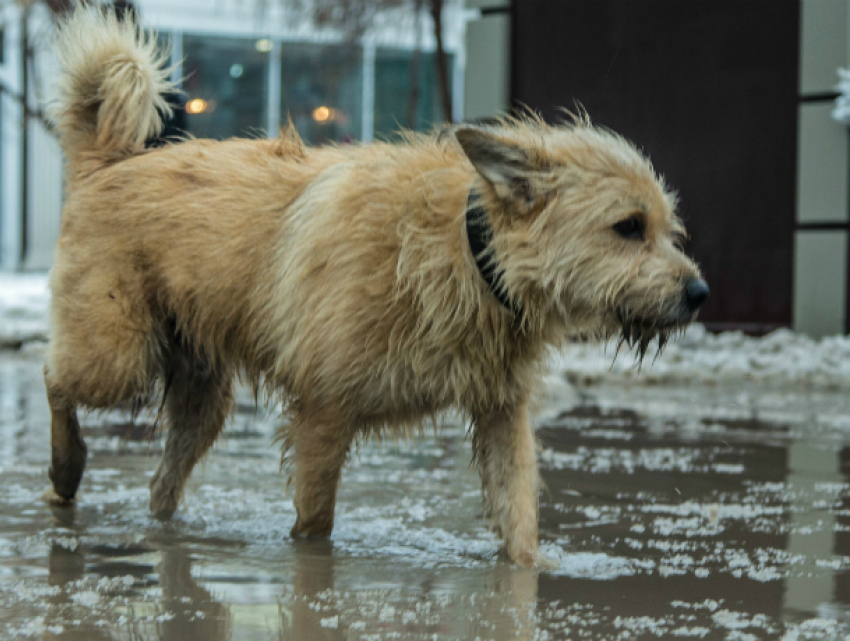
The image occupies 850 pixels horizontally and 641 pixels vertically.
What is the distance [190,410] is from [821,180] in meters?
7.88

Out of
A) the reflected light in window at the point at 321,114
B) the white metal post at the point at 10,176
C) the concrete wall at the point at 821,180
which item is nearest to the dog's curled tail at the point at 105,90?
the concrete wall at the point at 821,180

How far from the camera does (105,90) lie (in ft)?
17.5

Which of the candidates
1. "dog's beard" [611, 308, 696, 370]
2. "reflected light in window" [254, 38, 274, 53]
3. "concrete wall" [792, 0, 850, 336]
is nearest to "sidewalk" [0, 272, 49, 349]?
"dog's beard" [611, 308, 696, 370]

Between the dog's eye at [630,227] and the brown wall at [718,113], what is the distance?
779cm

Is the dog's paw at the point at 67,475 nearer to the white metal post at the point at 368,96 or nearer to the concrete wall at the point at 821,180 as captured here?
the concrete wall at the point at 821,180

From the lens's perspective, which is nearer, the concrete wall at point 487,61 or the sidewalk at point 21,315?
the sidewalk at point 21,315

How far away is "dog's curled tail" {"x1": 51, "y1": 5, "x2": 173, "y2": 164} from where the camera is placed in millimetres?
5297

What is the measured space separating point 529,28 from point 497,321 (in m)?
8.84

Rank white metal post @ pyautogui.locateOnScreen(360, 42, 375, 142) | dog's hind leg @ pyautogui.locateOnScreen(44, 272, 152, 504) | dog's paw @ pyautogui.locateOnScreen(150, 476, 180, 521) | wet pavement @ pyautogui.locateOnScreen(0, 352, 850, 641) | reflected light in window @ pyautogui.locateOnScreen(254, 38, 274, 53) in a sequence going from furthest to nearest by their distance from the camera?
white metal post @ pyautogui.locateOnScreen(360, 42, 375, 142)
reflected light in window @ pyautogui.locateOnScreen(254, 38, 274, 53)
dog's paw @ pyautogui.locateOnScreen(150, 476, 180, 521)
dog's hind leg @ pyautogui.locateOnScreen(44, 272, 152, 504)
wet pavement @ pyautogui.locateOnScreen(0, 352, 850, 641)

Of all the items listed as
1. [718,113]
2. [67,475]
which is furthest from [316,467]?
[718,113]

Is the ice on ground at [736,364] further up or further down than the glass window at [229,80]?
further down

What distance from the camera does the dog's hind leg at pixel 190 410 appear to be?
5.21 meters

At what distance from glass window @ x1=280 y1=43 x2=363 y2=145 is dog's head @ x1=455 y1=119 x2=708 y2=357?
19997mm

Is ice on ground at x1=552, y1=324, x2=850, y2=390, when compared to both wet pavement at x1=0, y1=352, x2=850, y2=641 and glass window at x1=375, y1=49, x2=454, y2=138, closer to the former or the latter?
wet pavement at x1=0, y1=352, x2=850, y2=641
